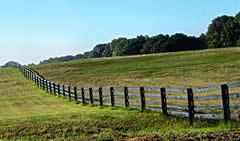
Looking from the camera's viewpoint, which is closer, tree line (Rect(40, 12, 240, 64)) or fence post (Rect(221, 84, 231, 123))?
fence post (Rect(221, 84, 231, 123))

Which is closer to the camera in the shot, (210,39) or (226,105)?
(226,105)

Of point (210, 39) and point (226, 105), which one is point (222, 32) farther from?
point (226, 105)

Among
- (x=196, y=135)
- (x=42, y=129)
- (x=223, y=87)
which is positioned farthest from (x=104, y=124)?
(x=196, y=135)

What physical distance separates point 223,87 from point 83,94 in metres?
14.9

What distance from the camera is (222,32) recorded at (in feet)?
387

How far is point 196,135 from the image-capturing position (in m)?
9.88

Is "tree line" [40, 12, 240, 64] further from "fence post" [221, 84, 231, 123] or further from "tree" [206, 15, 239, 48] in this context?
"fence post" [221, 84, 231, 123]

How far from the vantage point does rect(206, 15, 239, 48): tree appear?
11562 centimetres

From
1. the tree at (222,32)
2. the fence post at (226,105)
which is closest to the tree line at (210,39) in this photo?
the tree at (222,32)

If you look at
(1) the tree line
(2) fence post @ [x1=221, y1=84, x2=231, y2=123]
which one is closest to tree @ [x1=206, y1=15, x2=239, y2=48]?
(1) the tree line

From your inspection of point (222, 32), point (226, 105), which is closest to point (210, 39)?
point (222, 32)

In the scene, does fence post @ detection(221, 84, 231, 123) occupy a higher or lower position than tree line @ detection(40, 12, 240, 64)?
lower

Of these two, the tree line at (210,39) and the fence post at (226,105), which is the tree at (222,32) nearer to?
the tree line at (210,39)

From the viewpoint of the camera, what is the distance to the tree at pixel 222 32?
379 feet
